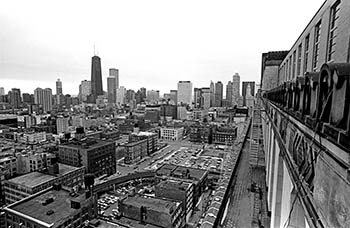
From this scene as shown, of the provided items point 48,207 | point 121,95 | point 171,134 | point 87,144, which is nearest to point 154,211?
point 48,207

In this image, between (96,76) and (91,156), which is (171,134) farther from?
(96,76)

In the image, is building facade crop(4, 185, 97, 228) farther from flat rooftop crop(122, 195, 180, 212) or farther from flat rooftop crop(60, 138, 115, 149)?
flat rooftop crop(60, 138, 115, 149)

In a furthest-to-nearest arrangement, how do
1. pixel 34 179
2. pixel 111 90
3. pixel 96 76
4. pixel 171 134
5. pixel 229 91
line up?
pixel 111 90 < pixel 96 76 < pixel 229 91 < pixel 171 134 < pixel 34 179

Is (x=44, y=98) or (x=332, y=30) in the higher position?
(x=332, y=30)

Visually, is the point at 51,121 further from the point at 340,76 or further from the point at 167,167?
the point at 340,76

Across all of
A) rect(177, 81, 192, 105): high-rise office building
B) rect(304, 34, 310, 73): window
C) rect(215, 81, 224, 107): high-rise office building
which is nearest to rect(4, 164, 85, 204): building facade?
rect(304, 34, 310, 73): window

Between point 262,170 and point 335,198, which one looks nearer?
point 335,198

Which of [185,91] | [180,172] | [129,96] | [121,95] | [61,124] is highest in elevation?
[185,91]

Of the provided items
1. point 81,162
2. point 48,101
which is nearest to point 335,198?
point 81,162
